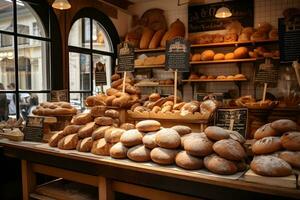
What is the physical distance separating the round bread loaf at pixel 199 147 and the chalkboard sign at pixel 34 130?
121 centimetres

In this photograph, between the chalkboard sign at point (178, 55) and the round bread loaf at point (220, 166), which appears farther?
the chalkboard sign at point (178, 55)

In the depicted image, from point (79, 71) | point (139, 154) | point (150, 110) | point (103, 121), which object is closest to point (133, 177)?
point (139, 154)

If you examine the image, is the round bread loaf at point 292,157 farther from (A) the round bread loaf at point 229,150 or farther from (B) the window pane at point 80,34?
(B) the window pane at point 80,34

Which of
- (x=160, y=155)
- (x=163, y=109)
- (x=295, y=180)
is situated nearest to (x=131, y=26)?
(x=163, y=109)

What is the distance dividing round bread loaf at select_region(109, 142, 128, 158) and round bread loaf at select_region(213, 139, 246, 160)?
506 mm

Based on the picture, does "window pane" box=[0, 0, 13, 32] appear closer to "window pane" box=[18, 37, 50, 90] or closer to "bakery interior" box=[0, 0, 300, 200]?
"bakery interior" box=[0, 0, 300, 200]

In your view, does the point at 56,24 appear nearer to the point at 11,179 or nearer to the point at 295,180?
the point at 11,179

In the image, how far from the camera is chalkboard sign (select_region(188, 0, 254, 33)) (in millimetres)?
4348

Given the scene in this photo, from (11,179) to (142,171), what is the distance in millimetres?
1389

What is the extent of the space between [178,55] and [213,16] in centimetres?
301

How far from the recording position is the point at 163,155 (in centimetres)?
135

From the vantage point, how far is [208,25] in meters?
4.66

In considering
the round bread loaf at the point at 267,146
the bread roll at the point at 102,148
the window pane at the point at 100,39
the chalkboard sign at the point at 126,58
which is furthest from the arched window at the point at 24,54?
the round bread loaf at the point at 267,146

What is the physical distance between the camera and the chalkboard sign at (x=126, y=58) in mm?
2088
